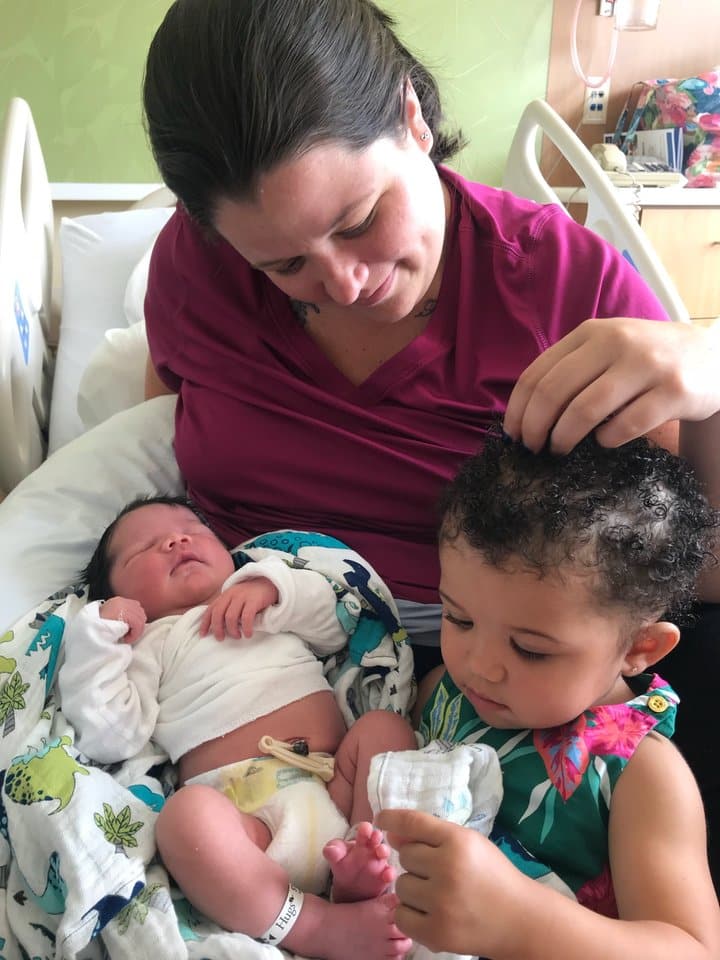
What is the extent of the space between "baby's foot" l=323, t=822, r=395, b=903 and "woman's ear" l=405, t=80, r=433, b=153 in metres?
0.85

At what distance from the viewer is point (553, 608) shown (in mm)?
863

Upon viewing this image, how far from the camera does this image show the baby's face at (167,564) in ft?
4.27

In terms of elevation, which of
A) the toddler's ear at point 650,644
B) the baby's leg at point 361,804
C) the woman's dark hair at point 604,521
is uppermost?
the woman's dark hair at point 604,521

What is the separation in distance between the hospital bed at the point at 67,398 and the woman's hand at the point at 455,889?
19cm

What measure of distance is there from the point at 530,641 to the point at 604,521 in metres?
0.14

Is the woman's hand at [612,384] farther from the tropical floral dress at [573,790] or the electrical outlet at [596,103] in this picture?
the electrical outlet at [596,103]

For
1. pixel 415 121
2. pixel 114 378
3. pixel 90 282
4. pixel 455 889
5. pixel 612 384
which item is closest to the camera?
pixel 455 889

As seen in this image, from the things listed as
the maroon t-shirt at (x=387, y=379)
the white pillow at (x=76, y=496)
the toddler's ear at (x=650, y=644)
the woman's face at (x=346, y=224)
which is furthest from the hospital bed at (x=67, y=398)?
the woman's face at (x=346, y=224)

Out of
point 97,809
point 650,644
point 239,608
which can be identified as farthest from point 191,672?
point 650,644

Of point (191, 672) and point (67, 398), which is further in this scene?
point (67, 398)

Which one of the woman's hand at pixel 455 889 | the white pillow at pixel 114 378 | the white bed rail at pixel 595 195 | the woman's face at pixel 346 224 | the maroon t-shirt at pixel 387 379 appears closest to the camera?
the woman's hand at pixel 455 889

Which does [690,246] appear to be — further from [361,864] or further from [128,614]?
[361,864]

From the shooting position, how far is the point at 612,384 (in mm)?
841

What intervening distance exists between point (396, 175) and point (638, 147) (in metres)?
3.01
